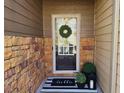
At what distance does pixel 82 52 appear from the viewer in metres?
6.64

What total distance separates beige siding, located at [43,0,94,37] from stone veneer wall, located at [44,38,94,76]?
19cm

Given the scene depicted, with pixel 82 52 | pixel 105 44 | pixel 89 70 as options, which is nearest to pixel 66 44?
pixel 82 52

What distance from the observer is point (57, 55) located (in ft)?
22.0

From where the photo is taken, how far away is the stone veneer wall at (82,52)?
661cm

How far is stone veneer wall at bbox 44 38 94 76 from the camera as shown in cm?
661

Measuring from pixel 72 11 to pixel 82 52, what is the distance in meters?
1.35

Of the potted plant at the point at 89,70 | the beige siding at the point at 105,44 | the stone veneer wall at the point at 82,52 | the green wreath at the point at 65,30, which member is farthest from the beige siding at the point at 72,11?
the beige siding at the point at 105,44

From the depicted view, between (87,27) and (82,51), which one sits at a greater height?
(87,27)

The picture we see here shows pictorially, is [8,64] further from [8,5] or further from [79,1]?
[79,1]

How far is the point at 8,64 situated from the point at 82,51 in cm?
426

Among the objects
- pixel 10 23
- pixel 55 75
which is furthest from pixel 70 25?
pixel 10 23

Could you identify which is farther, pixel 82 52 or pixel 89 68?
pixel 82 52

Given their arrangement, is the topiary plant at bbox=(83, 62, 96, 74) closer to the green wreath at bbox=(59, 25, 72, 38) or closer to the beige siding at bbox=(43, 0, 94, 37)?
the beige siding at bbox=(43, 0, 94, 37)

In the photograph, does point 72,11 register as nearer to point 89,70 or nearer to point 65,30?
point 65,30
